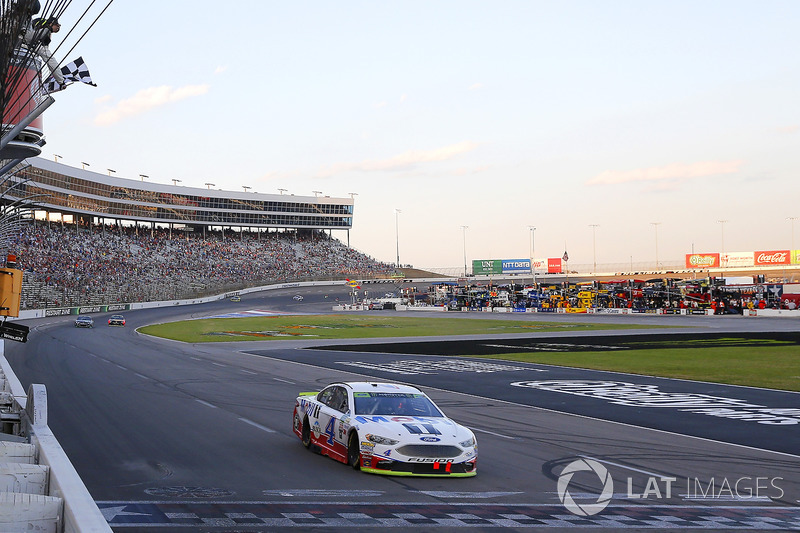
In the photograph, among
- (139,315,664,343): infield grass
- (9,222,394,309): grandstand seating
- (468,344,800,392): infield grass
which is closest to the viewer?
(468,344,800,392): infield grass

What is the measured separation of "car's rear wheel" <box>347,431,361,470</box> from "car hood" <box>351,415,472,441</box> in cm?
22

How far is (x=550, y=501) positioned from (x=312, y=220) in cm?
15569

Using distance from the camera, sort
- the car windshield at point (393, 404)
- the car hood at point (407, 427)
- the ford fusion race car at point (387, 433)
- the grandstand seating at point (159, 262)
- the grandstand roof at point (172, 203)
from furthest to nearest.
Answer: the grandstand roof at point (172, 203)
the grandstand seating at point (159, 262)
the car windshield at point (393, 404)
the car hood at point (407, 427)
the ford fusion race car at point (387, 433)

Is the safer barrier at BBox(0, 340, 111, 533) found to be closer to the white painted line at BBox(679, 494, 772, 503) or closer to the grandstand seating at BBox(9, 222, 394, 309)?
the white painted line at BBox(679, 494, 772, 503)

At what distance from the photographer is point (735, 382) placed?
26.0 meters

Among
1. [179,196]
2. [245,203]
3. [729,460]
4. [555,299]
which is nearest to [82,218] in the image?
[179,196]

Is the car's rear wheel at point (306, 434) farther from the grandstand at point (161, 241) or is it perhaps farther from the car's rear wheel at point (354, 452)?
the grandstand at point (161, 241)

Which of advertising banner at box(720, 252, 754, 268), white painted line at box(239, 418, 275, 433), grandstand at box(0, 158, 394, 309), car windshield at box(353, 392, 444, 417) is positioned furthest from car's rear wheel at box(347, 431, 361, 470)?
advertising banner at box(720, 252, 754, 268)

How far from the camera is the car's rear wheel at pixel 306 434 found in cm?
1492

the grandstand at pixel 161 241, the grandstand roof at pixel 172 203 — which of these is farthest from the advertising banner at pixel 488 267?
the grandstand roof at pixel 172 203

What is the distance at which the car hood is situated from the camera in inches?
490

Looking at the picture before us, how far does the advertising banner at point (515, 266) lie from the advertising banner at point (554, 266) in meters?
5.09

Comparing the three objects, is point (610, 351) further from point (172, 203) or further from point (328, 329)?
point (172, 203)

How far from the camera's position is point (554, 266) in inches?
6383
